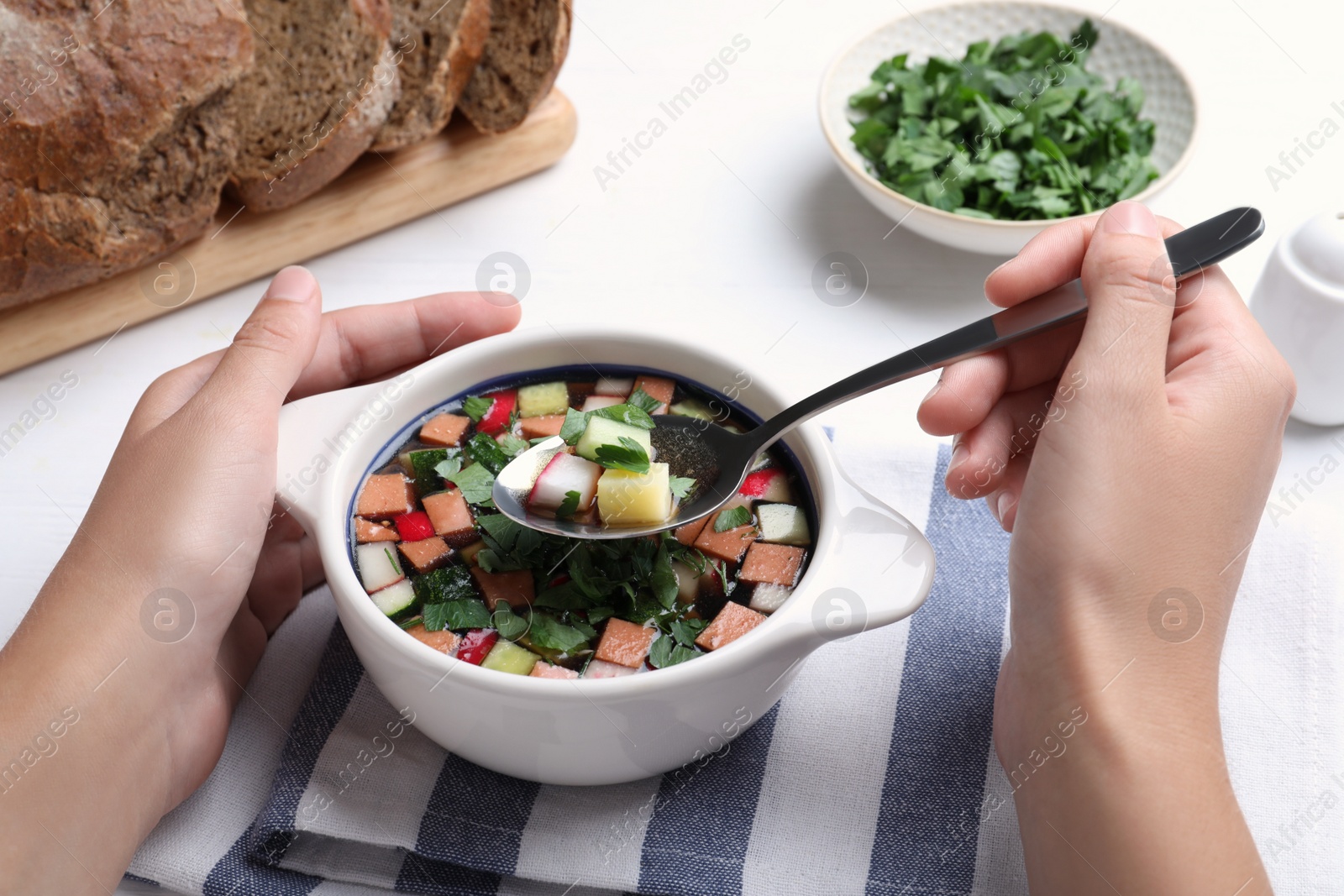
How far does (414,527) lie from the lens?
4.04 feet

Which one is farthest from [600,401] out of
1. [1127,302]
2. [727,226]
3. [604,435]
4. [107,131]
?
[107,131]

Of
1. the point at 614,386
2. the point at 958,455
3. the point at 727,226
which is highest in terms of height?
the point at 614,386

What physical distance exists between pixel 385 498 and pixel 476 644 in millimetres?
231

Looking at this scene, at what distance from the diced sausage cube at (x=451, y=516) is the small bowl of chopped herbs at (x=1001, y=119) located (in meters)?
1.01

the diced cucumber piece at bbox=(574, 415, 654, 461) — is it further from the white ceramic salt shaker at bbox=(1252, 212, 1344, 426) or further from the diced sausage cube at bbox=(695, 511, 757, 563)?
the white ceramic salt shaker at bbox=(1252, 212, 1344, 426)

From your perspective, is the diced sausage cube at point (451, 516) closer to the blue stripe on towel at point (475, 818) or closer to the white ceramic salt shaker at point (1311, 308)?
the blue stripe on towel at point (475, 818)

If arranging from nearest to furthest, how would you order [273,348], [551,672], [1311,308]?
[551,672]
[273,348]
[1311,308]

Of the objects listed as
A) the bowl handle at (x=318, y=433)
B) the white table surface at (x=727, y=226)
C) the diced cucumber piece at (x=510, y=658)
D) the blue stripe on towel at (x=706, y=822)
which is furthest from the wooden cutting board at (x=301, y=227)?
the blue stripe on towel at (x=706, y=822)

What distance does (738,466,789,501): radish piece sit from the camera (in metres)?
1.26

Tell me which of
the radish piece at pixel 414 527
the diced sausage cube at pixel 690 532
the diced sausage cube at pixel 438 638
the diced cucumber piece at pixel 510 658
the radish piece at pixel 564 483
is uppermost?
the radish piece at pixel 564 483

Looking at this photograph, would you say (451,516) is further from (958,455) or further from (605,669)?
(958,455)

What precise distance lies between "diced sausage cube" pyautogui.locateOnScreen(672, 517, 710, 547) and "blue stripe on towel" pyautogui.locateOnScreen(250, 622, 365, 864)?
0.42 meters

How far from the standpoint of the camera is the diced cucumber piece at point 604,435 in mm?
1175

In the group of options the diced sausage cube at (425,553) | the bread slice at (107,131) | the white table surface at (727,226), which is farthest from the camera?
the white table surface at (727,226)
